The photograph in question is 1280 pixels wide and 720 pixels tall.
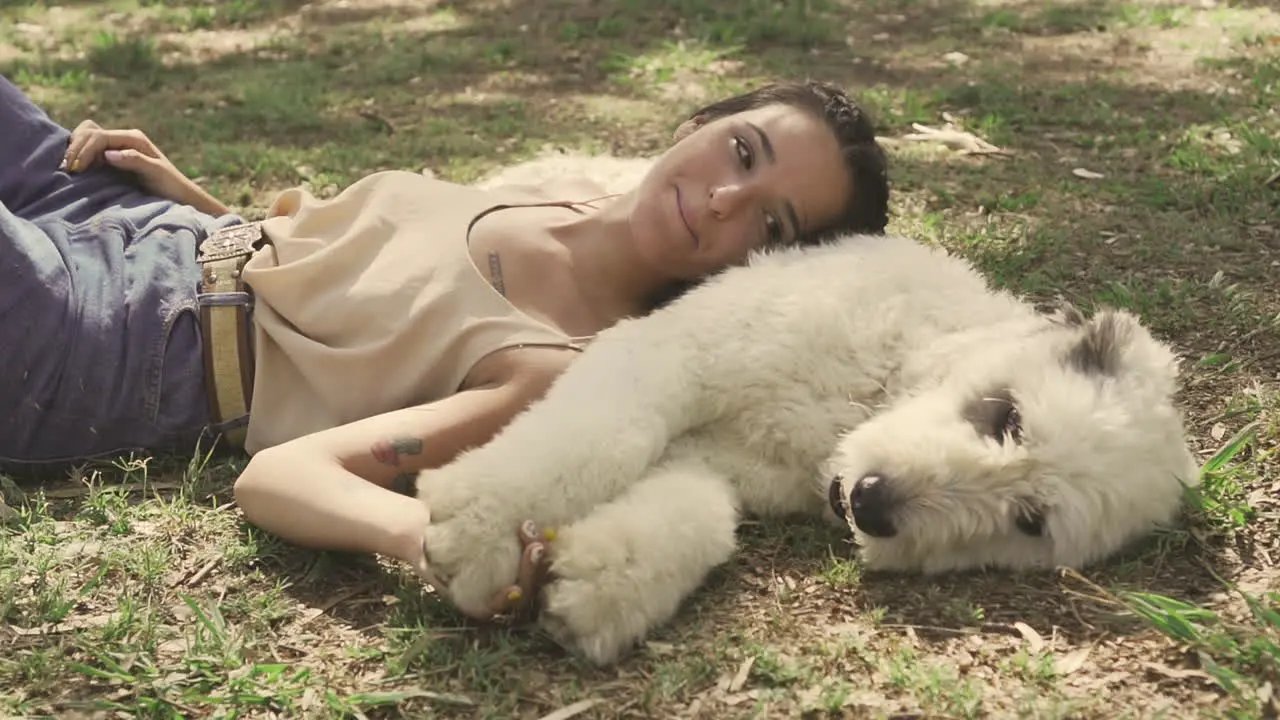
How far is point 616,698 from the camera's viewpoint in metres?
2.32

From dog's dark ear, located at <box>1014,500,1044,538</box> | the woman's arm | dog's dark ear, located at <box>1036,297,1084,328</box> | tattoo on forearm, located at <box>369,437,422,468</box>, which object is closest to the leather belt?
the woman's arm

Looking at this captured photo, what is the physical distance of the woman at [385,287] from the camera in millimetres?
3176

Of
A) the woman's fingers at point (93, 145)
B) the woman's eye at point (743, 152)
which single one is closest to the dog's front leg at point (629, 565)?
the woman's eye at point (743, 152)

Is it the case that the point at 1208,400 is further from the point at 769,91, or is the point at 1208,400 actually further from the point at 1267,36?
the point at 1267,36

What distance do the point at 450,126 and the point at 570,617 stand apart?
4.24 m

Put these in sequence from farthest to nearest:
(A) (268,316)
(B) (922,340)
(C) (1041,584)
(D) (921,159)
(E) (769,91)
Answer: (D) (921,159), (E) (769,91), (A) (268,316), (B) (922,340), (C) (1041,584)

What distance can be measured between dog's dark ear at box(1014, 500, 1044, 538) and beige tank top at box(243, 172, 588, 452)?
1.21m

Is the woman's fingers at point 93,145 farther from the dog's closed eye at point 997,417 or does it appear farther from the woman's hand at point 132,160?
the dog's closed eye at point 997,417

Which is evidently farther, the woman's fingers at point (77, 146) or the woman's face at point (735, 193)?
the woman's fingers at point (77, 146)

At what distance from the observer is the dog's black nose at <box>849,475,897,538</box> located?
2.61 meters

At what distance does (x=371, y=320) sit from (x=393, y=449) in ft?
1.71

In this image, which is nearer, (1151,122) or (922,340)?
(922,340)

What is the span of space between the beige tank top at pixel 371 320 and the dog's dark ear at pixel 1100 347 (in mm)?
1258

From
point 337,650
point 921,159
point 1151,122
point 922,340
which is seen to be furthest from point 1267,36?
point 337,650
